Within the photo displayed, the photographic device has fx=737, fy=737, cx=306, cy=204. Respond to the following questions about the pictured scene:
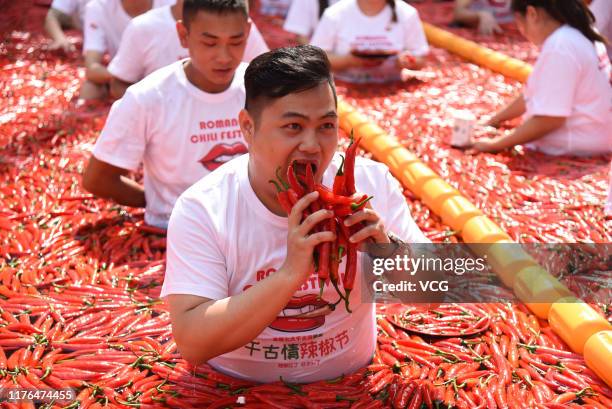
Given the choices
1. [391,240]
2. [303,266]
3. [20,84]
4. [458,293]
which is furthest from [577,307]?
[20,84]

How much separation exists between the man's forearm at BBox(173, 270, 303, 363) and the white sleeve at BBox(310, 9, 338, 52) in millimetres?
6183

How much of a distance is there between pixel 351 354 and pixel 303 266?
89cm

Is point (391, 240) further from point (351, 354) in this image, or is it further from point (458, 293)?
point (458, 293)

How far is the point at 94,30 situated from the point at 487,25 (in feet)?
18.8

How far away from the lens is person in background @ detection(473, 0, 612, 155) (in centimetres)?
583

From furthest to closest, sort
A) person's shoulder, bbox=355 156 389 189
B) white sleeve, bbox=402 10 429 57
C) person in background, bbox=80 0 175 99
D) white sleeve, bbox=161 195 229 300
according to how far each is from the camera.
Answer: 1. white sleeve, bbox=402 10 429 57
2. person in background, bbox=80 0 175 99
3. person's shoulder, bbox=355 156 389 189
4. white sleeve, bbox=161 195 229 300

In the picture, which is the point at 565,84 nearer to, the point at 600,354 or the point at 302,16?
the point at 600,354

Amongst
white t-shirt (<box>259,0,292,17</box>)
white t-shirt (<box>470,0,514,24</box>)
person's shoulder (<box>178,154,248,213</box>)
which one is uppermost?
person's shoulder (<box>178,154,248,213</box>)

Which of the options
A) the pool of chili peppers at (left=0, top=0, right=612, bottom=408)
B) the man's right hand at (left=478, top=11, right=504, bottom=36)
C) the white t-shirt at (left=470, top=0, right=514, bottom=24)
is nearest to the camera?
the pool of chili peppers at (left=0, top=0, right=612, bottom=408)

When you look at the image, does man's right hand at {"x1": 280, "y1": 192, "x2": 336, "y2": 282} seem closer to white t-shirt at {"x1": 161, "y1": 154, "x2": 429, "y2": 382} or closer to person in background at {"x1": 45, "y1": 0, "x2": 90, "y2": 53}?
white t-shirt at {"x1": 161, "y1": 154, "x2": 429, "y2": 382}

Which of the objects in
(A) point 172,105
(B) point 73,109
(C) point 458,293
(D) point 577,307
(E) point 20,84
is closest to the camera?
(D) point 577,307

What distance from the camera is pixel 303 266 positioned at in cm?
232

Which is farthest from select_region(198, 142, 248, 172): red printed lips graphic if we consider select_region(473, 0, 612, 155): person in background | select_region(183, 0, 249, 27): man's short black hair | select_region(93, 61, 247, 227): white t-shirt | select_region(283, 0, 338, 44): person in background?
select_region(283, 0, 338, 44): person in background

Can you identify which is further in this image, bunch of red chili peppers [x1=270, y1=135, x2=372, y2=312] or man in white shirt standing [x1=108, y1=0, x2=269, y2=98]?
man in white shirt standing [x1=108, y1=0, x2=269, y2=98]
